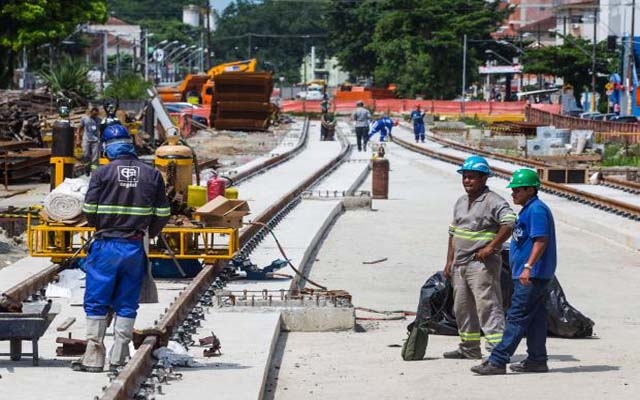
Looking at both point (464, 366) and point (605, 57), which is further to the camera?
point (605, 57)

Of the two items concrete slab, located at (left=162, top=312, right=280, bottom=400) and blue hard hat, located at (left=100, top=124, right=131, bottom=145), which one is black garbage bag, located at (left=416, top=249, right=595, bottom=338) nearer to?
concrete slab, located at (left=162, top=312, right=280, bottom=400)

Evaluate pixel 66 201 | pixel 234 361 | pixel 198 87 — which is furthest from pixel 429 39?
pixel 234 361

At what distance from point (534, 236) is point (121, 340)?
118 inches

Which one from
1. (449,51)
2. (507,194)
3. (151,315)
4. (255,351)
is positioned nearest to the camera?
(255,351)

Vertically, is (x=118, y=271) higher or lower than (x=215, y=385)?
higher

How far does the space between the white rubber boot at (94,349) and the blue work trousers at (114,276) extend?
8 cm

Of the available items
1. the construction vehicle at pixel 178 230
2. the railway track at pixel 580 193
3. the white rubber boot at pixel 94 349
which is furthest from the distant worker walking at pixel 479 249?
the railway track at pixel 580 193

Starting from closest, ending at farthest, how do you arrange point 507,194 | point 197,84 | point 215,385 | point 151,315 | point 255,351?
point 215,385 → point 255,351 → point 151,315 → point 507,194 → point 197,84

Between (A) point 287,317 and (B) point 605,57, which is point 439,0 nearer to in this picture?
(B) point 605,57

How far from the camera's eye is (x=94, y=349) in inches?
422

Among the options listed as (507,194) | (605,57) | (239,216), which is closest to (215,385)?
(239,216)

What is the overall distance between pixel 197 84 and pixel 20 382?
101203 mm

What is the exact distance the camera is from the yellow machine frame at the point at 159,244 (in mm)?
15750

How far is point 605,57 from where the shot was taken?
9988cm
